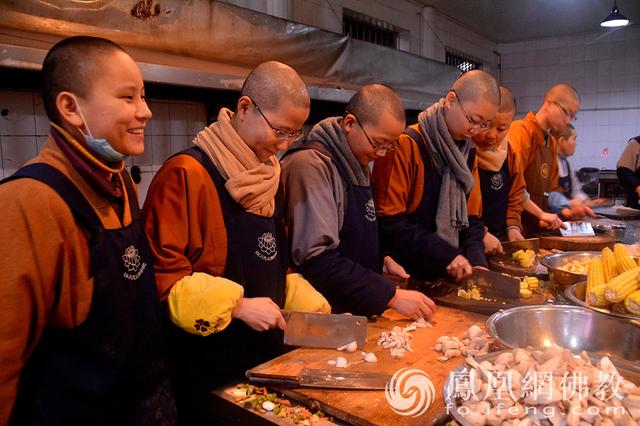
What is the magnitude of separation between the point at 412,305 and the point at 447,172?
929 mm

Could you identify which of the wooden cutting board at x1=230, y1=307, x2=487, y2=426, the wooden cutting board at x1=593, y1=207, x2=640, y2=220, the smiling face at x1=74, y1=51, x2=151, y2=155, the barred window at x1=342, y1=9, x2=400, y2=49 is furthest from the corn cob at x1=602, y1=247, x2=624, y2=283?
the barred window at x1=342, y1=9, x2=400, y2=49

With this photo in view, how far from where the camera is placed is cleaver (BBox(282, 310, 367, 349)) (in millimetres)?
1719

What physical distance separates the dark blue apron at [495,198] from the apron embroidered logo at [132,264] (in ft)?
8.09

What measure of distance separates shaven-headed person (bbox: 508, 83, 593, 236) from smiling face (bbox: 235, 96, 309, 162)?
2.36 m

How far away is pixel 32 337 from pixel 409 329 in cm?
126

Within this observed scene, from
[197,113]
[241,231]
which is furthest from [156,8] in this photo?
[241,231]

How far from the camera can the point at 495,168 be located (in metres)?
3.26

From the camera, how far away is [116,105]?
134 cm

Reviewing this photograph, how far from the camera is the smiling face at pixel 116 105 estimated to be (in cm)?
131

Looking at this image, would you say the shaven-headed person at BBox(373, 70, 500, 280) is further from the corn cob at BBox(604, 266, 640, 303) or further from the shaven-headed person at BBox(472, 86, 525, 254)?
the corn cob at BBox(604, 266, 640, 303)

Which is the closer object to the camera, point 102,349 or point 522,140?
point 102,349

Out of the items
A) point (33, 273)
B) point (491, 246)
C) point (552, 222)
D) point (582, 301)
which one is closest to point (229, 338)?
point (33, 273)

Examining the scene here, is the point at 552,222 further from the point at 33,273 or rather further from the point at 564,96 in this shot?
the point at 33,273

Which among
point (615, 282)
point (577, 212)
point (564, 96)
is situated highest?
point (564, 96)
